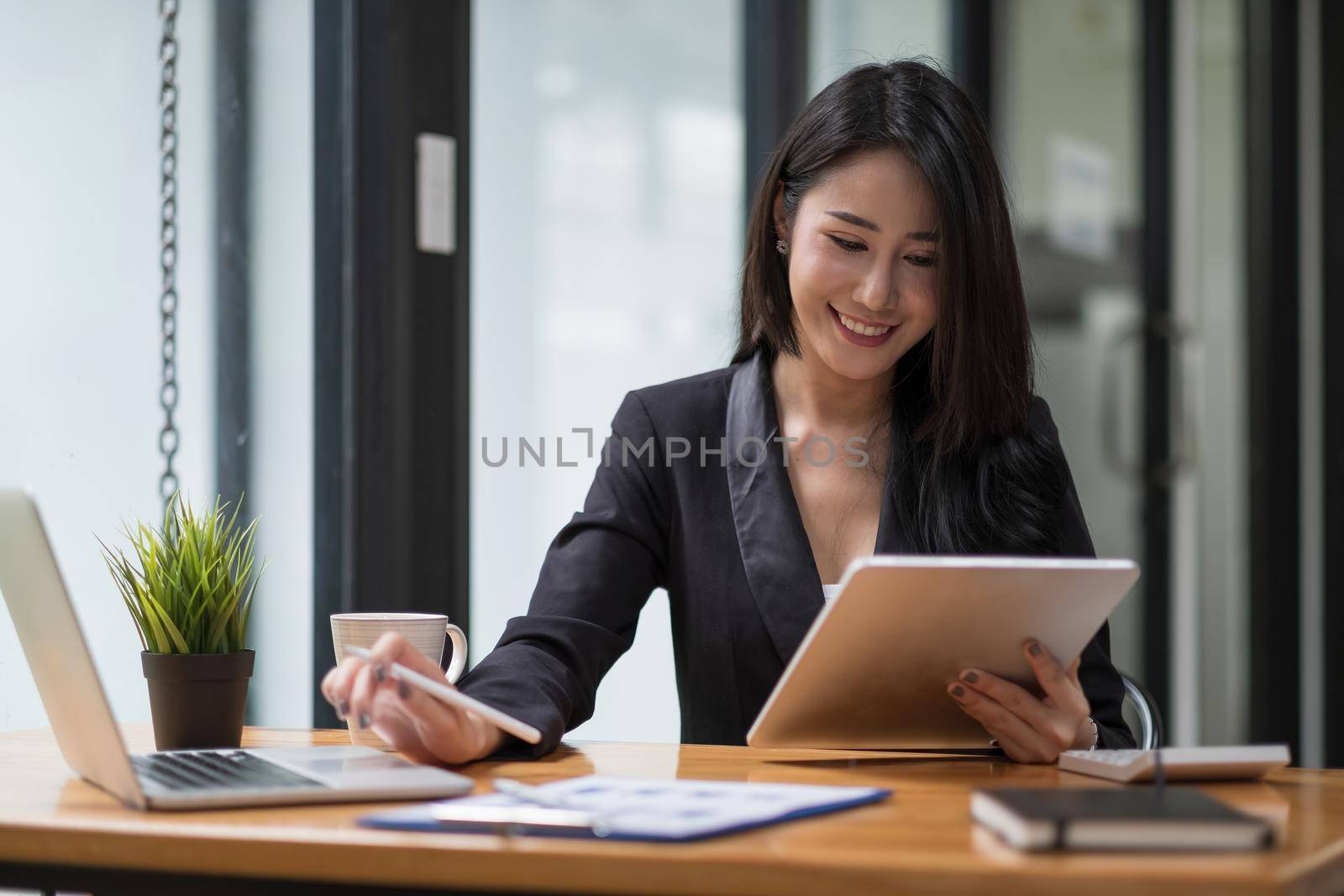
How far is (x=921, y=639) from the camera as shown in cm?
117

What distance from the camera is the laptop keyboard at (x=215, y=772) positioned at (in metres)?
1.03

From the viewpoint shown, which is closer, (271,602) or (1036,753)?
(1036,753)

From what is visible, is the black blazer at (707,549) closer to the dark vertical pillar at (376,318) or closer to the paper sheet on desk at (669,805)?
the dark vertical pillar at (376,318)

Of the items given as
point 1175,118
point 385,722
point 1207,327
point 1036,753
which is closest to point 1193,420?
point 1207,327

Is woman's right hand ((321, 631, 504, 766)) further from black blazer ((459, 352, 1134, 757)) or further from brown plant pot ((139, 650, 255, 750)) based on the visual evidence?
black blazer ((459, 352, 1134, 757))

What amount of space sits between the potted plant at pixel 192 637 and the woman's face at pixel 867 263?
760 mm

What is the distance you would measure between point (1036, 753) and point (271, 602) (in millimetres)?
1213

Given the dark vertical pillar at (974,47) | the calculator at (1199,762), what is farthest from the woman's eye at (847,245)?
the dark vertical pillar at (974,47)

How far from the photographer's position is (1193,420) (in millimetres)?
4223

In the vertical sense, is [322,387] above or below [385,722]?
above

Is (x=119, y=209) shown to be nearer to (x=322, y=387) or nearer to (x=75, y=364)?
(x=75, y=364)

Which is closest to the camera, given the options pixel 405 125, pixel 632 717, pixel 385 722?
pixel 385 722

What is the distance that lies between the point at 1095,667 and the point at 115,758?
992mm

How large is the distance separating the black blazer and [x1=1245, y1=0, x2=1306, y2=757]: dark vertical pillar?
2.58 m
